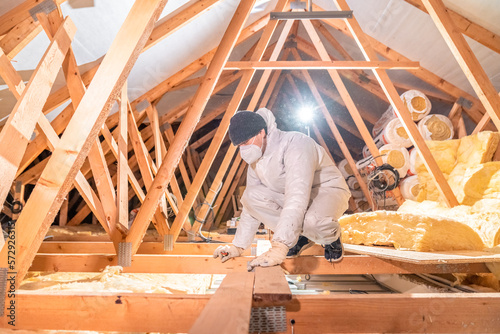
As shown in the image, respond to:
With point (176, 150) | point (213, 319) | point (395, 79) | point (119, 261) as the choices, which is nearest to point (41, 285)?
point (119, 261)

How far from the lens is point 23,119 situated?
5.03ft

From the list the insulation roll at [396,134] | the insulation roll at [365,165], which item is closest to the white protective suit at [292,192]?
the insulation roll at [396,134]

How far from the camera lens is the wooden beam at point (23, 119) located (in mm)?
1445

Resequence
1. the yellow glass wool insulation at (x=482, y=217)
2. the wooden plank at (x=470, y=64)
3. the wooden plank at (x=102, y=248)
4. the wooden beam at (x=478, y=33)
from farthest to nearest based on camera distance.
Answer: the wooden beam at (x=478, y=33) → the wooden plank at (x=102, y=248) → the wooden plank at (x=470, y=64) → the yellow glass wool insulation at (x=482, y=217)

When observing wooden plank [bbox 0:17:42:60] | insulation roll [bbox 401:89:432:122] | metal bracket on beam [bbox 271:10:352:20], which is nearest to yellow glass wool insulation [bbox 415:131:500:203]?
insulation roll [bbox 401:89:432:122]

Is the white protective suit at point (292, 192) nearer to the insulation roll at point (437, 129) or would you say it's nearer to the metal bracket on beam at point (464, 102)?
the insulation roll at point (437, 129)

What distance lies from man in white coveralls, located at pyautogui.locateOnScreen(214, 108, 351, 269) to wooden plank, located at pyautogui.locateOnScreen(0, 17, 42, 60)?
1.68m

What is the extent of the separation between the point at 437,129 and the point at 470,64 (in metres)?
2.10

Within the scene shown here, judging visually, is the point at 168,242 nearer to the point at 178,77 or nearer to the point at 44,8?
the point at 44,8

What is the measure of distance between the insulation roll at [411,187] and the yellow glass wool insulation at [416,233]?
222 centimetres

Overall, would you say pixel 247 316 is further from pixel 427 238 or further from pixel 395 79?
pixel 395 79

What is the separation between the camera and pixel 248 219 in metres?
2.35

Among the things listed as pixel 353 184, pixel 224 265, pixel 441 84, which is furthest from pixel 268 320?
pixel 353 184

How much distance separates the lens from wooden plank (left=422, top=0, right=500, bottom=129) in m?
2.90
